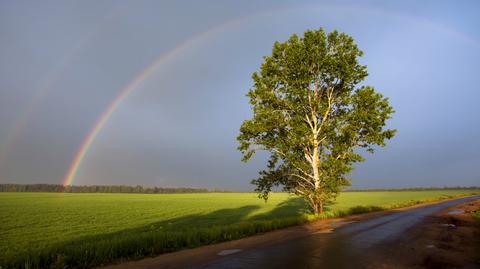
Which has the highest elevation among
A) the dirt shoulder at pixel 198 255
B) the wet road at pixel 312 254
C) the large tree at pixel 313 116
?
the large tree at pixel 313 116

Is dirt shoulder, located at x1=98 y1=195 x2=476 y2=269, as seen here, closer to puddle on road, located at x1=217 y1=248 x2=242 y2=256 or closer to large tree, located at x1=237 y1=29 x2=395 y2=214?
puddle on road, located at x1=217 y1=248 x2=242 y2=256

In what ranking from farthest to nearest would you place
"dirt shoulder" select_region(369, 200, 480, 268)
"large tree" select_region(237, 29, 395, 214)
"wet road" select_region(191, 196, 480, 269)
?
1. "large tree" select_region(237, 29, 395, 214)
2. "dirt shoulder" select_region(369, 200, 480, 268)
3. "wet road" select_region(191, 196, 480, 269)

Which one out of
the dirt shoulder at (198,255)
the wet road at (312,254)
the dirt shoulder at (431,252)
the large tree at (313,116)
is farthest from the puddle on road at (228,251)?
the large tree at (313,116)

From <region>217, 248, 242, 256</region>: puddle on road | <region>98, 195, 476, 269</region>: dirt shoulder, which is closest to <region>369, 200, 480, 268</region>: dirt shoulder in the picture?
<region>98, 195, 476, 269</region>: dirt shoulder

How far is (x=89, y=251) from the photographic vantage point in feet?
31.7

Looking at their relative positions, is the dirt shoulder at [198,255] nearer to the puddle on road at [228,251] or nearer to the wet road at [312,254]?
the puddle on road at [228,251]

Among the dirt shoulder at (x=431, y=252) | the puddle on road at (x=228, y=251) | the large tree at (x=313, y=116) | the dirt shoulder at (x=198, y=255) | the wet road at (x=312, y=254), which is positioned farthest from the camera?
the large tree at (x=313, y=116)

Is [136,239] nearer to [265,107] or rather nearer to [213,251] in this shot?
[213,251]

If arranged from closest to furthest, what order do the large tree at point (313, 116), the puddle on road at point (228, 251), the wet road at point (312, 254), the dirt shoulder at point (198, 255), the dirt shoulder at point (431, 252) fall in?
the wet road at point (312, 254) → the dirt shoulder at point (431, 252) → the dirt shoulder at point (198, 255) → the puddle on road at point (228, 251) → the large tree at point (313, 116)

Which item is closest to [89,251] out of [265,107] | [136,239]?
[136,239]

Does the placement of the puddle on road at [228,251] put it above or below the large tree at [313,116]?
below

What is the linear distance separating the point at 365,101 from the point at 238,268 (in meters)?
19.1

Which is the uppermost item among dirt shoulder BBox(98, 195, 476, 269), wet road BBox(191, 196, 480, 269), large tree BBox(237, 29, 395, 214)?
large tree BBox(237, 29, 395, 214)

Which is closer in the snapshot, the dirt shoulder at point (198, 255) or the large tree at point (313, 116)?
the dirt shoulder at point (198, 255)
